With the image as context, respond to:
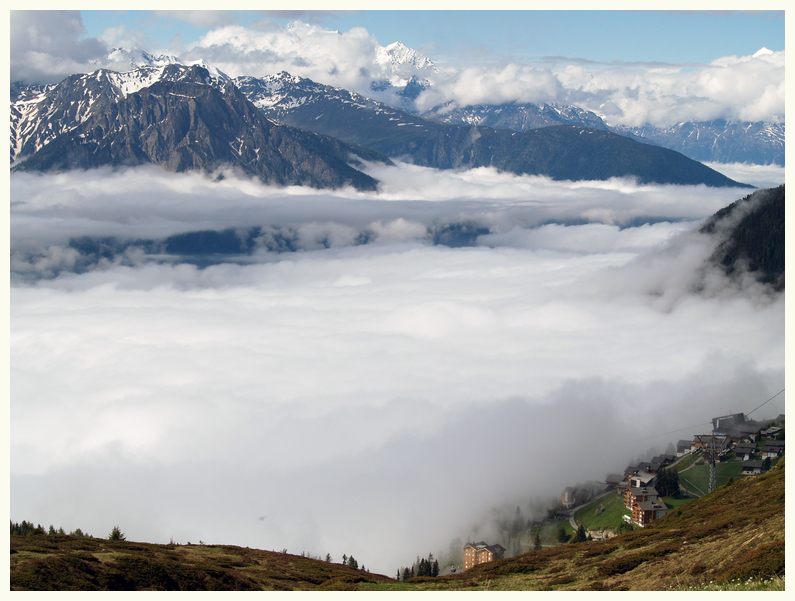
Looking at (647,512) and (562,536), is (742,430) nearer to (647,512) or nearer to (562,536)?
(647,512)

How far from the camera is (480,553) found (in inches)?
5635

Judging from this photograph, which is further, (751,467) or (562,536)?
(751,467)

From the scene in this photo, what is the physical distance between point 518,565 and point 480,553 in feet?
203

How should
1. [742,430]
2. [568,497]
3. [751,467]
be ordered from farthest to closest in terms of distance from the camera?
1. [742,430]
2. [568,497]
3. [751,467]

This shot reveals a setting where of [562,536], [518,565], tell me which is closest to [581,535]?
[562,536]

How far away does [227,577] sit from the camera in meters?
70.9

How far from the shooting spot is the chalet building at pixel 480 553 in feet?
464

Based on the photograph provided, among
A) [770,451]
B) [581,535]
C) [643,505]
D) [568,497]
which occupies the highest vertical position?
[770,451]

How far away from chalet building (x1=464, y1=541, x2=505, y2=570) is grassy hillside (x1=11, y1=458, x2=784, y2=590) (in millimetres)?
46052

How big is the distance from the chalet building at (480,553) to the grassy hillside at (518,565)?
46.1 metres

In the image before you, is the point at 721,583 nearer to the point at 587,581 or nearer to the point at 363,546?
the point at 587,581

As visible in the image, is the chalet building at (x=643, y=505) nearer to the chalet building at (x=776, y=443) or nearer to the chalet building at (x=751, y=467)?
the chalet building at (x=751, y=467)

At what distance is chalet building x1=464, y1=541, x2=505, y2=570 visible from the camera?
141550 millimetres

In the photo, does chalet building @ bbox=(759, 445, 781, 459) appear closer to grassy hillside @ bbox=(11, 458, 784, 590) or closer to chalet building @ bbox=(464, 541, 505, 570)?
grassy hillside @ bbox=(11, 458, 784, 590)
